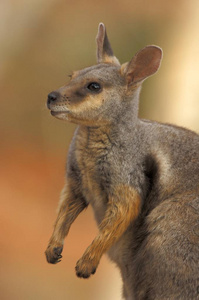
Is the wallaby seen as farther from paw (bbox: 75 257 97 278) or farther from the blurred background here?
the blurred background

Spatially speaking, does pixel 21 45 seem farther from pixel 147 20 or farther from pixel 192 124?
pixel 192 124

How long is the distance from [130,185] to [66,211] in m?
0.32

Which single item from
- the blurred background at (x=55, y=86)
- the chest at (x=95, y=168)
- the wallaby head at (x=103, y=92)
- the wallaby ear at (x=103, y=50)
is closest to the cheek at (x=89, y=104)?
the wallaby head at (x=103, y=92)

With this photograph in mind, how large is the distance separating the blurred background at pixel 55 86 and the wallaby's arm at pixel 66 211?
1591 mm

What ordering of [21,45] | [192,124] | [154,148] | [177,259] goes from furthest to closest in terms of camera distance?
[21,45] → [192,124] → [154,148] → [177,259]

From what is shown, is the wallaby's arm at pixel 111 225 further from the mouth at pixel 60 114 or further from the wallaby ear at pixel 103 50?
the wallaby ear at pixel 103 50

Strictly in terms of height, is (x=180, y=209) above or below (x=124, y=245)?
above

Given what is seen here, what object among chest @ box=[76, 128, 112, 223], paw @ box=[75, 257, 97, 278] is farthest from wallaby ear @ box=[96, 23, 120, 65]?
paw @ box=[75, 257, 97, 278]

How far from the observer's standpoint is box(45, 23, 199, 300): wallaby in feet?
7.24

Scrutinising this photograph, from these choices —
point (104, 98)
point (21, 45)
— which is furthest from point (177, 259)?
point (21, 45)

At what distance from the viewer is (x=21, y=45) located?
162 inches

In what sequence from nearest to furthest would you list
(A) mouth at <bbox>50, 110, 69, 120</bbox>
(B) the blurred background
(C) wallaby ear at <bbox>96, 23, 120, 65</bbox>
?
1. (A) mouth at <bbox>50, 110, 69, 120</bbox>
2. (C) wallaby ear at <bbox>96, 23, 120, 65</bbox>
3. (B) the blurred background

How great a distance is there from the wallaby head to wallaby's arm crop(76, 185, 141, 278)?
308 millimetres

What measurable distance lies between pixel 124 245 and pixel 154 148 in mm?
438
